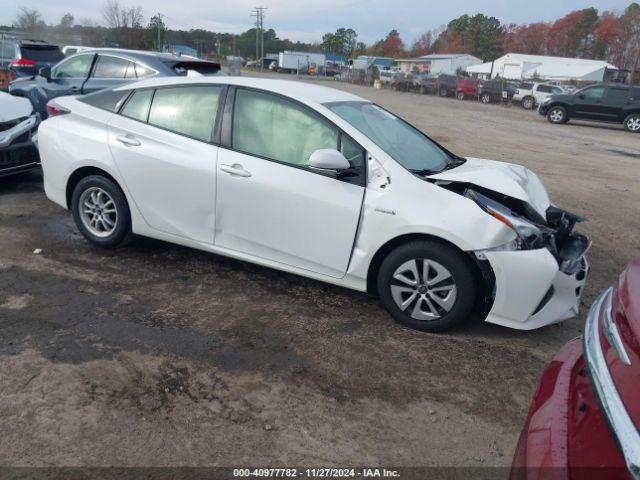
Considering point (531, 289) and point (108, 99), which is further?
point (108, 99)

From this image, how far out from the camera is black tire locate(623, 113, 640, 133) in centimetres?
2134

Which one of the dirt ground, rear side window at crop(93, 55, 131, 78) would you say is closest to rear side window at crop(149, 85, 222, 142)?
the dirt ground

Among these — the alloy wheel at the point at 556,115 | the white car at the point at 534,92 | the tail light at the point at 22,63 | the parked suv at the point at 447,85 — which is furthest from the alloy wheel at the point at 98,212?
the parked suv at the point at 447,85

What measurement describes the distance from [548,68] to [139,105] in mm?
76855

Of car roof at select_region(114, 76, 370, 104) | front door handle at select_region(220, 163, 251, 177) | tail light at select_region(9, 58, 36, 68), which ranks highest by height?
car roof at select_region(114, 76, 370, 104)

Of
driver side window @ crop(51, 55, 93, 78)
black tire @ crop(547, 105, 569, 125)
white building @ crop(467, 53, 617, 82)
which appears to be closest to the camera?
driver side window @ crop(51, 55, 93, 78)

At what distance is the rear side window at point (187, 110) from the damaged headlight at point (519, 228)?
7.00 feet

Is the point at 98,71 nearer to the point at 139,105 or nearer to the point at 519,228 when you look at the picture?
the point at 139,105

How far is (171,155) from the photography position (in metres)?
4.35

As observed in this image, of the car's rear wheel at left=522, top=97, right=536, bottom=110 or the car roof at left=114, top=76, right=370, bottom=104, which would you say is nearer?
the car roof at left=114, top=76, right=370, bottom=104

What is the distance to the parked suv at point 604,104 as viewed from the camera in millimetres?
21281

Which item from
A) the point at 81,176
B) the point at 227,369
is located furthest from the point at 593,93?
the point at 227,369

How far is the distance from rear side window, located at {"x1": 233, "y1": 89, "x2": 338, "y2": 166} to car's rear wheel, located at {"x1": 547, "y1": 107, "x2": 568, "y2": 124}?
2150 cm

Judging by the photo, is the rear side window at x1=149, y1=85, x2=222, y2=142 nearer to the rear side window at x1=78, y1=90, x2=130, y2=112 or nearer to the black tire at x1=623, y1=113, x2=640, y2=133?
the rear side window at x1=78, y1=90, x2=130, y2=112
